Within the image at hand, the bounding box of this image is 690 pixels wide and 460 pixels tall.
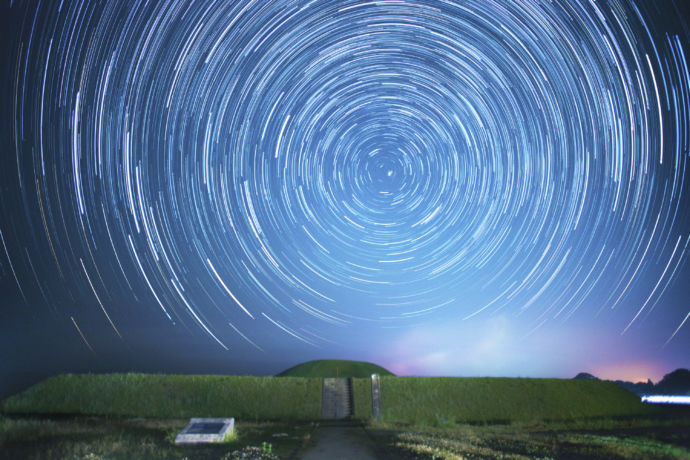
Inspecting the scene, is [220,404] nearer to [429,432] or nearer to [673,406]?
[429,432]

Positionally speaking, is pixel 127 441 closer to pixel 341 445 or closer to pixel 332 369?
pixel 341 445

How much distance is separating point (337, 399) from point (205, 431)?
14382 mm

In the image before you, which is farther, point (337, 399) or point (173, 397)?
point (337, 399)

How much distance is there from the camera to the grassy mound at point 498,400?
29344 mm

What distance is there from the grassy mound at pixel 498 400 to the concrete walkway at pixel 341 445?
5.97 m

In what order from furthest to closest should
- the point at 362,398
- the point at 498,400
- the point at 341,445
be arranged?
1. the point at 498,400
2. the point at 362,398
3. the point at 341,445

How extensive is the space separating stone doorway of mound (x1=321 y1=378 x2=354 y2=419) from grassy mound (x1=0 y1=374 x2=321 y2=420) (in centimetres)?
46

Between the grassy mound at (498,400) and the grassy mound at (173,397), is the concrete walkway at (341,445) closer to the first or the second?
the grassy mound at (498,400)

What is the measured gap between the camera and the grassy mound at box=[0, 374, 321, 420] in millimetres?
28688

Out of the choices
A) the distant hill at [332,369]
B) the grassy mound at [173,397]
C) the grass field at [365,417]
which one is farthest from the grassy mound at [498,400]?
the distant hill at [332,369]

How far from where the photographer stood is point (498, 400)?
1248 inches

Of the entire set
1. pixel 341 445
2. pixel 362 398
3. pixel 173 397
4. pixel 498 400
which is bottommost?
pixel 341 445

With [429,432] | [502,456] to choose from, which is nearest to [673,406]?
[429,432]

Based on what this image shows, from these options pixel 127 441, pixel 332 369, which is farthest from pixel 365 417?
pixel 332 369
